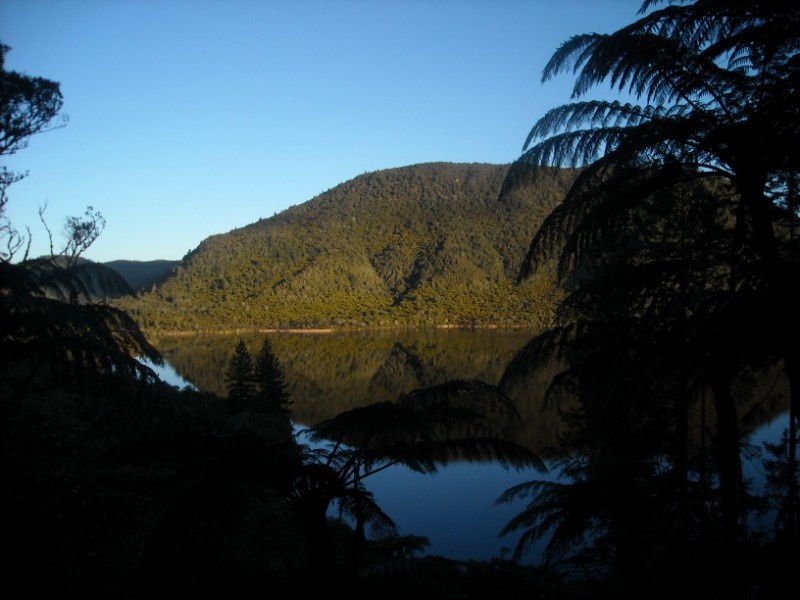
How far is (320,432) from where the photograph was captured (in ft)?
16.5

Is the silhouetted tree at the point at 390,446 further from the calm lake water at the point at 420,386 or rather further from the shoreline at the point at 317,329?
the shoreline at the point at 317,329

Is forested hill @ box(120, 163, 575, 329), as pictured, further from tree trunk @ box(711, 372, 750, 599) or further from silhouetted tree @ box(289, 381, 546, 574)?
tree trunk @ box(711, 372, 750, 599)

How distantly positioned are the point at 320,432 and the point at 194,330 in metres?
86.6

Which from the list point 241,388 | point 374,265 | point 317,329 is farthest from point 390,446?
point 374,265

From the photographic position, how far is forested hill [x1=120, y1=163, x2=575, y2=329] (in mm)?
100438

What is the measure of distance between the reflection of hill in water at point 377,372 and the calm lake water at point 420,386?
8cm

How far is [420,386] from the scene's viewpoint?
31906 mm

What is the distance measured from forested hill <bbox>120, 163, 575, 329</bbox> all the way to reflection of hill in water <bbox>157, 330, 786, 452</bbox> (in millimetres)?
27141

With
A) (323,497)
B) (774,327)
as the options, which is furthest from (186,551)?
(774,327)

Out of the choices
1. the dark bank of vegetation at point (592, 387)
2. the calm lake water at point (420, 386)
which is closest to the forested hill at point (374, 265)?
the calm lake water at point (420, 386)

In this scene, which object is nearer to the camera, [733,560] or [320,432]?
[733,560]

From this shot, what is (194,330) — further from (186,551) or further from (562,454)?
(186,551)

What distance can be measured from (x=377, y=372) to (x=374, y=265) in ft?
345

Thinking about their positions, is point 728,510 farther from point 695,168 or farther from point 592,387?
point 695,168
